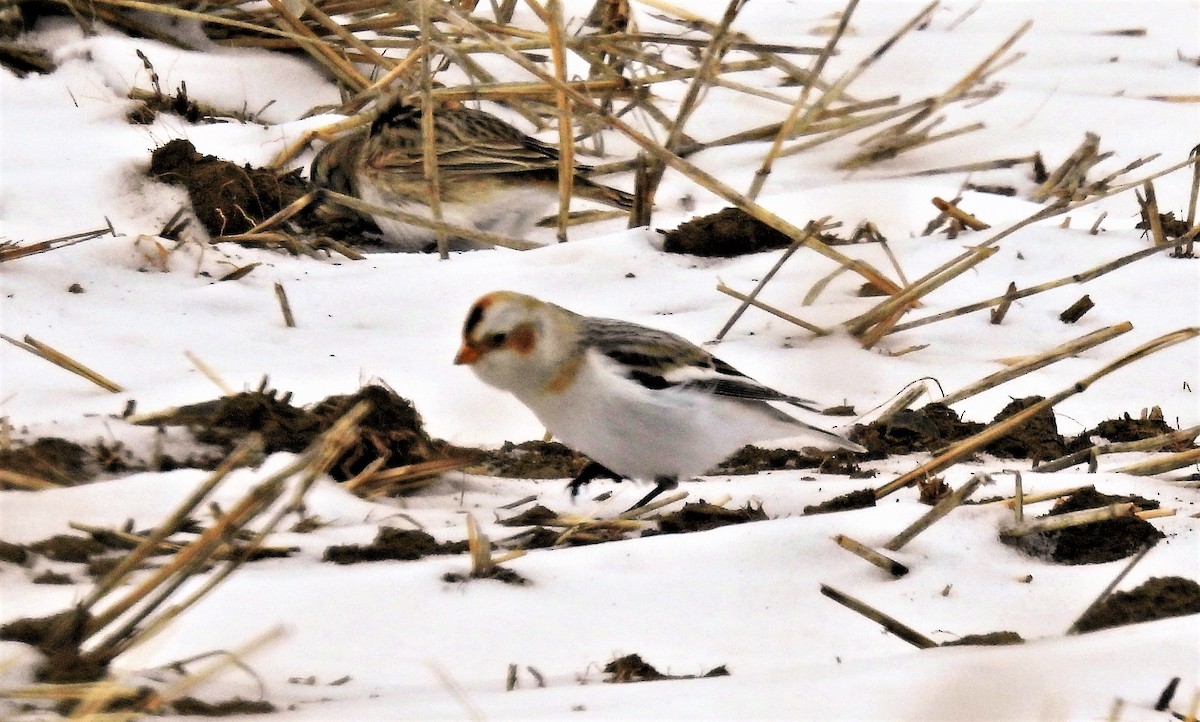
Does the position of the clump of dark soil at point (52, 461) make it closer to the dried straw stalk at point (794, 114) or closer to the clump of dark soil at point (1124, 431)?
the dried straw stalk at point (794, 114)

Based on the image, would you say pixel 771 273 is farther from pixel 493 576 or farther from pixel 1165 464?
pixel 493 576

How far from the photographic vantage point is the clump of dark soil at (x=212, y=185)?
5.21 m

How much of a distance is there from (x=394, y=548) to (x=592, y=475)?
88cm

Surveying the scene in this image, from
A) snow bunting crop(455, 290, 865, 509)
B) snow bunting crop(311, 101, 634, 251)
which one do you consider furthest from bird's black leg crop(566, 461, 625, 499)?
snow bunting crop(311, 101, 634, 251)

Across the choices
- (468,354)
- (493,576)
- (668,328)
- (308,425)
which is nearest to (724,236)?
(668,328)

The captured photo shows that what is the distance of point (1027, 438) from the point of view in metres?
3.76

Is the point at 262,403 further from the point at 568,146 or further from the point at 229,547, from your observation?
the point at 568,146

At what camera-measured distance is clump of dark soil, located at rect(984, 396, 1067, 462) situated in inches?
148

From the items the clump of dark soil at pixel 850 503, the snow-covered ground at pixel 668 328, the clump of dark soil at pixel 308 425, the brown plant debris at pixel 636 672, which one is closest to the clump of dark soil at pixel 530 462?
the snow-covered ground at pixel 668 328

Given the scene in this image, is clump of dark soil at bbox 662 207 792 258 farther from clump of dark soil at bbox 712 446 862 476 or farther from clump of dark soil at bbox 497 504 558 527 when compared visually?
clump of dark soil at bbox 497 504 558 527

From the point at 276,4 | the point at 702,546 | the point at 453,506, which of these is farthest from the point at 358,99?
the point at 702,546

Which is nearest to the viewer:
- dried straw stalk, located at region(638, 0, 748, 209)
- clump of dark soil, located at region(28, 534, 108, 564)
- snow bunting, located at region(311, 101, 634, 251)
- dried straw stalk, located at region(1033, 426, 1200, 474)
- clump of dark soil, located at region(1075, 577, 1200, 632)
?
clump of dark soil, located at region(1075, 577, 1200, 632)

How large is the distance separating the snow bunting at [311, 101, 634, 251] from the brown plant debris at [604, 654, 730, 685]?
3.96 m

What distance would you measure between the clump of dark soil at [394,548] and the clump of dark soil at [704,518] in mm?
522
